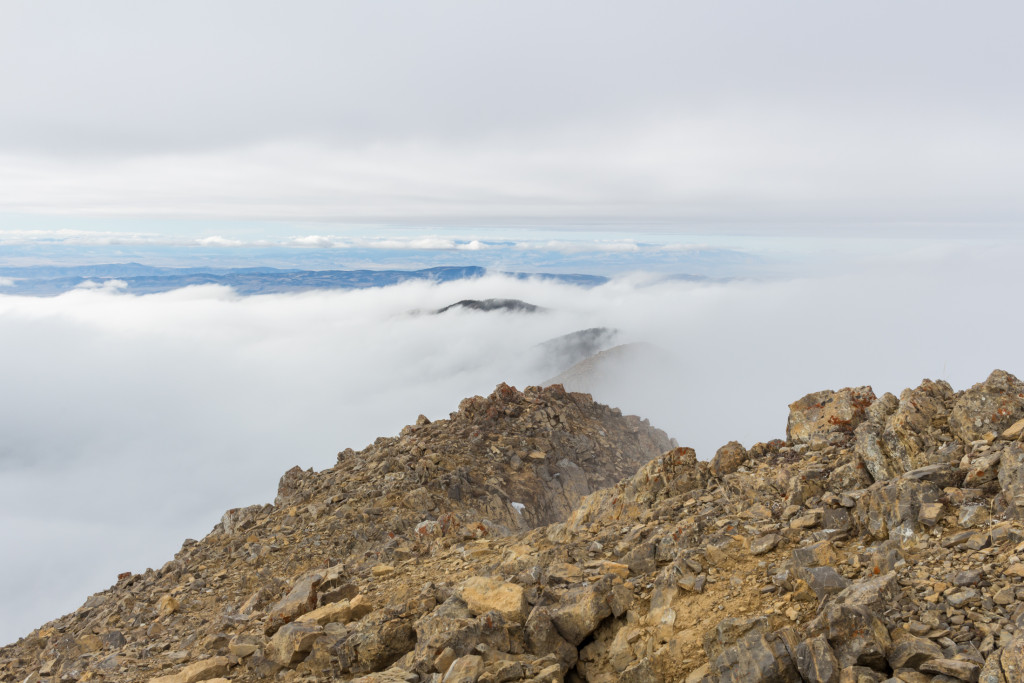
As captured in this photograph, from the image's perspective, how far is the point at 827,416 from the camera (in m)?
17.9

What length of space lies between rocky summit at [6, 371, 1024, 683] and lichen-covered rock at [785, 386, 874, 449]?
71 millimetres

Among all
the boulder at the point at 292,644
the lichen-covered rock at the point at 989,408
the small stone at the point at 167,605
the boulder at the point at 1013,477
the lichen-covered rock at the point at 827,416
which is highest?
the lichen-covered rock at the point at 989,408

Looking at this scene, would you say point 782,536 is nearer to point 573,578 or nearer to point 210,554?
point 573,578

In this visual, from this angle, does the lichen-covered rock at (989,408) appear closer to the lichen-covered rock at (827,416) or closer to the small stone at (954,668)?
the lichen-covered rock at (827,416)

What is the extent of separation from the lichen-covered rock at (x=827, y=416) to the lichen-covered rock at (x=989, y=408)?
2903mm

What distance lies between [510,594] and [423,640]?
2004 mm

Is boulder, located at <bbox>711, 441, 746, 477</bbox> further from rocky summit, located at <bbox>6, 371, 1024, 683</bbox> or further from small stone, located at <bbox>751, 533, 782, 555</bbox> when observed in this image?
small stone, located at <bbox>751, 533, 782, 555</bbox>

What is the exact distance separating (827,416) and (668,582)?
9.46m

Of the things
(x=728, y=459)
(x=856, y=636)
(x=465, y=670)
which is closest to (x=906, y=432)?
(x=728, y=459)

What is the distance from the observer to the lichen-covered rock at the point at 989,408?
43.4ft

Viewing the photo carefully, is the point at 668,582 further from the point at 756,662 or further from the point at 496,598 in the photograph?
the point at 496,598

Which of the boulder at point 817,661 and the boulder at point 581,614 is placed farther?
the boulder at point 581,614

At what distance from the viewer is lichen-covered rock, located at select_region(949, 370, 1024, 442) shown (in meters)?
13.2

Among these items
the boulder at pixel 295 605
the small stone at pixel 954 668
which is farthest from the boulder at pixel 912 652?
the boulder at pixel 295 605
